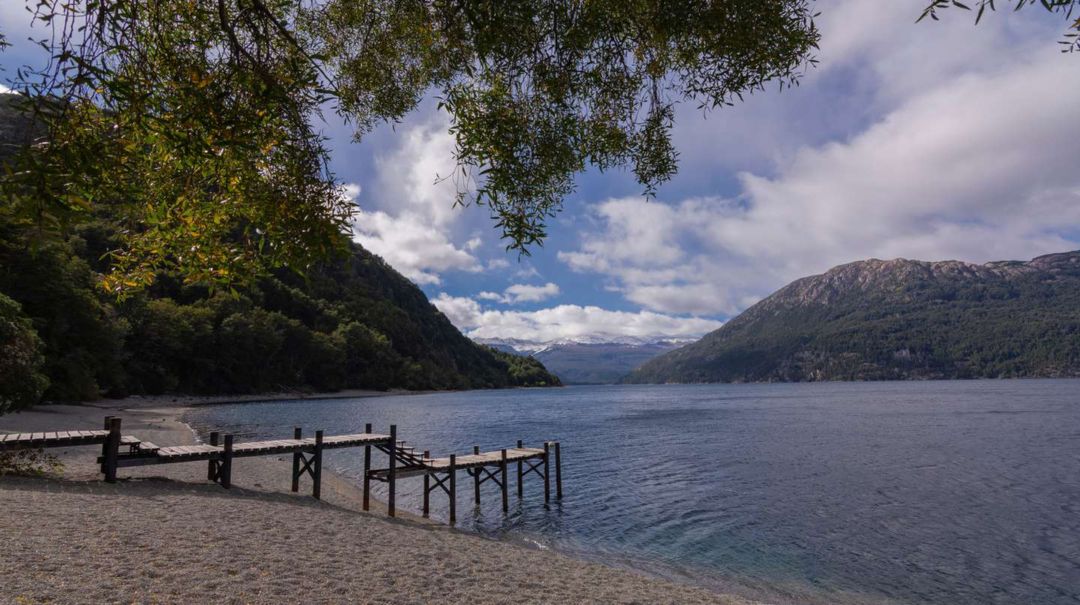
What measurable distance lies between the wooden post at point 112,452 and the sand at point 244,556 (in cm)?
46

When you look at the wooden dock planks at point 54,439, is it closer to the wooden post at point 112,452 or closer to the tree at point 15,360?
the wooden post at point 112,452

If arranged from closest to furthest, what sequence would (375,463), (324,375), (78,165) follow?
(78,165) → (375,463) → (324,375)

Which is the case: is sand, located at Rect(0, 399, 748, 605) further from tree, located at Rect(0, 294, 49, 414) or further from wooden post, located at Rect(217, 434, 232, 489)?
tree, located at Rect(0, 294, 49, 414)

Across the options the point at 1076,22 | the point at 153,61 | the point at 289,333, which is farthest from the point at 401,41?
the point at 289,333

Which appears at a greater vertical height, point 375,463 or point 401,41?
point 401,41

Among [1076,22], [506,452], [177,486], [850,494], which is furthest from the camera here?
[850,494]

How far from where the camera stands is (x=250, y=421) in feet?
209

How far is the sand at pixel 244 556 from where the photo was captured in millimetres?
9523

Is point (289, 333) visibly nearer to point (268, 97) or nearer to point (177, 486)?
point (177, 486)

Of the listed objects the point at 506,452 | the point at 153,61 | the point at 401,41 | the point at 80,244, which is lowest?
the point at 506,452

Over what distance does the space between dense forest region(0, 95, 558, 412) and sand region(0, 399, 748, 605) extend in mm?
4877

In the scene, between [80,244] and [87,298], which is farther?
[80,244]

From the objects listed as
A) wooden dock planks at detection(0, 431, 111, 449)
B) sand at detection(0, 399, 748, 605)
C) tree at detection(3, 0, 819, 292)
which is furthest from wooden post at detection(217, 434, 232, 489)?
tree at detection(3, 0, 819, 292)

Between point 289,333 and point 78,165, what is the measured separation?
502 ft
